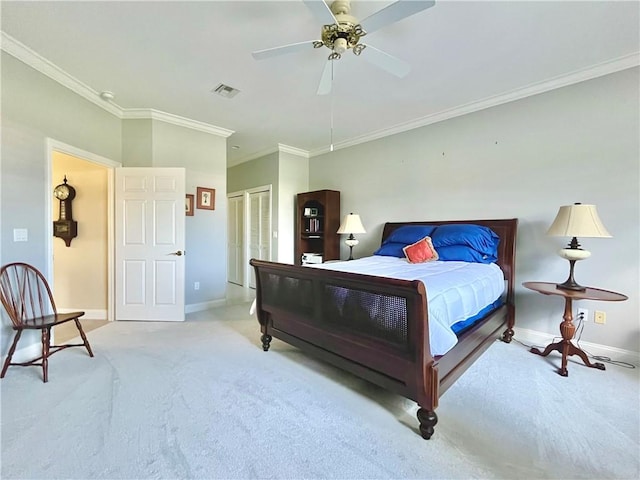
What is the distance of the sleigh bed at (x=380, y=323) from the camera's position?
160 cm

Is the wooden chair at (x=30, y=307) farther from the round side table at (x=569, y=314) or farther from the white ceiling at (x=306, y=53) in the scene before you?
the round side table at (x=569, y=314)

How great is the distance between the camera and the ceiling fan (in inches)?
59.8

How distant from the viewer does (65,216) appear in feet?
12.0

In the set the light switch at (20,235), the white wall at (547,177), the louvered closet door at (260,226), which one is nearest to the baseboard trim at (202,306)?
the louvered closet door at (260,226)

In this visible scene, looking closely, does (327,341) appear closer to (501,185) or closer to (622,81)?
(501,185)

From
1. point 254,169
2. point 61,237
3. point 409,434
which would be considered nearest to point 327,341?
point 409,434

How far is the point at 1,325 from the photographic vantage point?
2336 mm

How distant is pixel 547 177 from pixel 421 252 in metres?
1.42

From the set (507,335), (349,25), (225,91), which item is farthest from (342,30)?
(507,335)

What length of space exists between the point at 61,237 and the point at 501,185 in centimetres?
539

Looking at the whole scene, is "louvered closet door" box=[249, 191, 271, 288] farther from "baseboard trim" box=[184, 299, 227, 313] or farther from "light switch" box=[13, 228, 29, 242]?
"light switch" box=[13, 228, 29, 242]

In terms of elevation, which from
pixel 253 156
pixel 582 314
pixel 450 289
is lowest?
pixel 582 314

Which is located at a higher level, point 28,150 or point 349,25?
point 349,25

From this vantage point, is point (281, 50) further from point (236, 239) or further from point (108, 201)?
point (236, 239)
